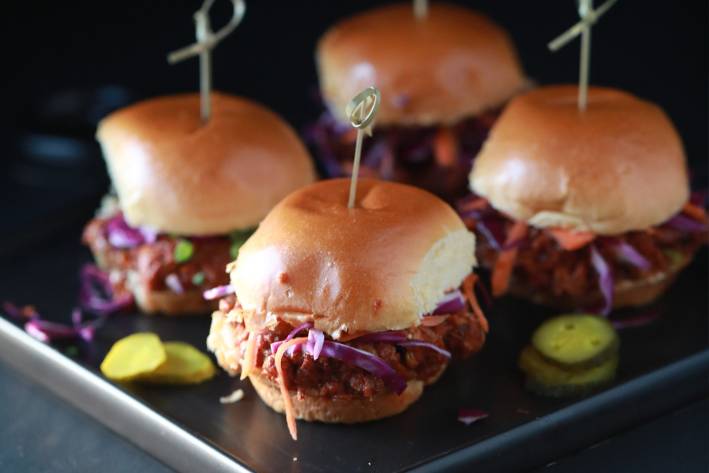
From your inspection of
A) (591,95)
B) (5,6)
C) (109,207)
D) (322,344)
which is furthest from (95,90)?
(322,344)

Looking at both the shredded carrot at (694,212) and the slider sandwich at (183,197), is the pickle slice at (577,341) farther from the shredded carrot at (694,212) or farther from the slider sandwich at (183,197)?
the slider sandwich at (183,197)

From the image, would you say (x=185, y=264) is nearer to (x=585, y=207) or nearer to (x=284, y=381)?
(x=284, y=381)

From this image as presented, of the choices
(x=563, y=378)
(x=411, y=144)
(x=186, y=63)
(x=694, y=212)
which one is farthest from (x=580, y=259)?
(x=186, y=63)

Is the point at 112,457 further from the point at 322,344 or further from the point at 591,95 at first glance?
the point at 591,95

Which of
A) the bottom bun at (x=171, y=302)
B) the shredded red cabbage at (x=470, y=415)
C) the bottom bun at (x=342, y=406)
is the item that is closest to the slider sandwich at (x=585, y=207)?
the shredded red cabbage at (x=470, y=415)

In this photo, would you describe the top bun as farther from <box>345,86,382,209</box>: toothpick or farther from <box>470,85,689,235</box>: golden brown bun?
<box>470,85,689,235</box>: golden brown bun
